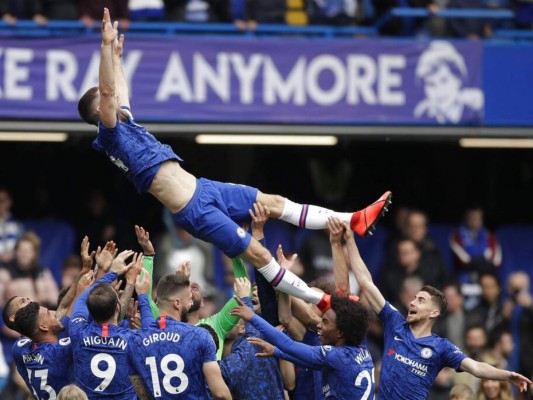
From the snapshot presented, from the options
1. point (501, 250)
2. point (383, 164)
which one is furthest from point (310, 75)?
point (501, 250)

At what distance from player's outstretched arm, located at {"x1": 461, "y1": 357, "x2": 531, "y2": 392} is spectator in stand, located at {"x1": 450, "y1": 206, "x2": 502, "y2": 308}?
21.6ft

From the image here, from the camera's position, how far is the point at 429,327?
9.70 metres

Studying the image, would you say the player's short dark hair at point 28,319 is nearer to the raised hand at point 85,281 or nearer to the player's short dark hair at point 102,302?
the raised hand at point 85,281

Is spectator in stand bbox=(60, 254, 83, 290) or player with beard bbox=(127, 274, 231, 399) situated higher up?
player with beard bbox=(127, 274, 231, 399)

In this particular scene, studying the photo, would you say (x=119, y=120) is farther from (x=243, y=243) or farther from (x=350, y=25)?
(x=350, y=25)

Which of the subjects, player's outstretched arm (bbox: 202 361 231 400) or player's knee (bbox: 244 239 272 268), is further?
player's knee (bbox: 244 239 272 268)

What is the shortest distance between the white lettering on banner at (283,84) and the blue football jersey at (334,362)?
652cm

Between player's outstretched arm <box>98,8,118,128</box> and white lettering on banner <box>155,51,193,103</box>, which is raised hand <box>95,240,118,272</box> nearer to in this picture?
player's outstretched arm <box>98,8,118,128</box>

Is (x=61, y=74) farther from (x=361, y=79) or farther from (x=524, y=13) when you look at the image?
(x=524, y=13)

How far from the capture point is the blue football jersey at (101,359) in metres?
9.12

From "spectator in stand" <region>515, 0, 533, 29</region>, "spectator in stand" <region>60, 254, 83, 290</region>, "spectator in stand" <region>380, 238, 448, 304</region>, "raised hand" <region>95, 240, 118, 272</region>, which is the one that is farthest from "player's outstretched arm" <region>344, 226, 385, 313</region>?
"spectator in stand" <region>515, 0, 533, 29</region>

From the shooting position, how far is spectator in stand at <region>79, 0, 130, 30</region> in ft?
50.8

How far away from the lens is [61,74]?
15.0 m

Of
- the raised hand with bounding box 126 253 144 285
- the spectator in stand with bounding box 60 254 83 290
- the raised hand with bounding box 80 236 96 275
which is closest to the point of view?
the raised hand with bounding box 126 253 144 285
